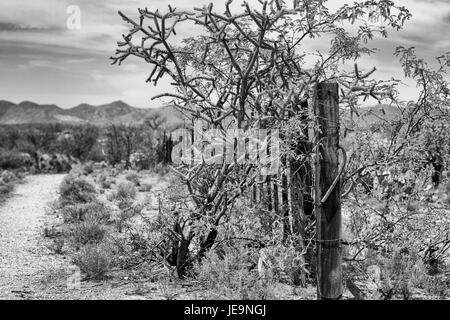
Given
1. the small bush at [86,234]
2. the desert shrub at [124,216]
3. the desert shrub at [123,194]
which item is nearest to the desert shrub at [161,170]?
the desert shrub at [123,194]

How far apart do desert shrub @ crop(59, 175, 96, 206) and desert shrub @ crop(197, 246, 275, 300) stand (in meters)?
8.73

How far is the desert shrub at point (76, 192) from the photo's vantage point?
13.6 m

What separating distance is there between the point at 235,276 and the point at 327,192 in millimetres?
1306

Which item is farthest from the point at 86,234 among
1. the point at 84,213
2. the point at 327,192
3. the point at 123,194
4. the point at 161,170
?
the point at 161,170

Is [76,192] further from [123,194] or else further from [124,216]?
[124,216]

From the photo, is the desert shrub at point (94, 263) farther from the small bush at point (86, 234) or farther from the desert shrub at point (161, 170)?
the desert shrub at point (161, 170)

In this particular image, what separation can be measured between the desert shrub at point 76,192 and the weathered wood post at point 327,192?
10035 millimetres

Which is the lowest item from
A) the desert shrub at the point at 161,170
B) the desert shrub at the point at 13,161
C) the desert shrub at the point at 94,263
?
the desert shrub at the point at 94,263

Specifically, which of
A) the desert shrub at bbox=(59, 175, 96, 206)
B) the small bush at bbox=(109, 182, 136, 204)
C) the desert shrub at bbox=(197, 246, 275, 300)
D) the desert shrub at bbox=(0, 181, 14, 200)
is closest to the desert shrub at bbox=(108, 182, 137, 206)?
the small bush at bbox=(109, 182, 136, 204)

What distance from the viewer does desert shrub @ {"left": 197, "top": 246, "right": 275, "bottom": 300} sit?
4.65 m

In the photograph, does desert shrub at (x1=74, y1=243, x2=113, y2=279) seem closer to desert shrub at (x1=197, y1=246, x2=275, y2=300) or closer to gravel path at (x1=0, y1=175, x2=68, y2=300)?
gravel path at (x1=0, y1=175, x2=68, y2=300)
